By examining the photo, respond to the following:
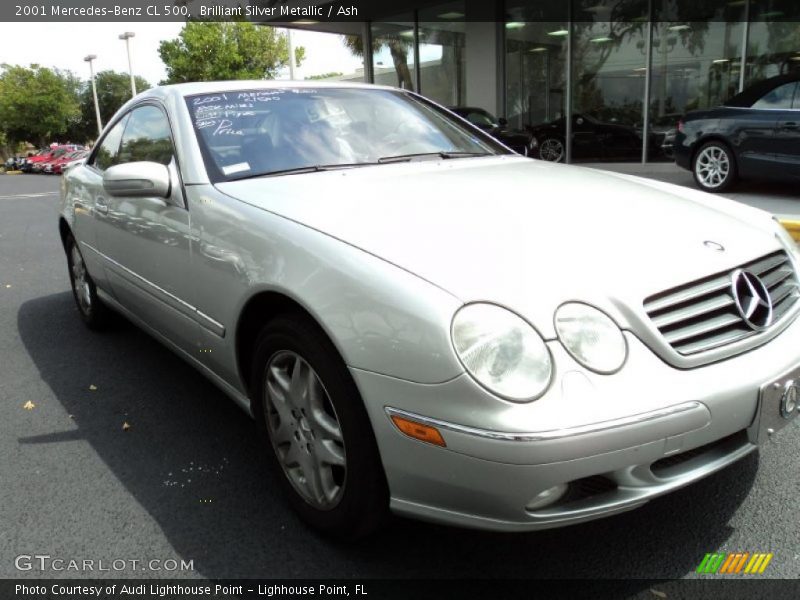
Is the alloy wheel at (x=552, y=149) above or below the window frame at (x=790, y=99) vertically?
below

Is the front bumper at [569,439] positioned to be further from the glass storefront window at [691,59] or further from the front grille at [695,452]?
the glass storefront window at [691,59]

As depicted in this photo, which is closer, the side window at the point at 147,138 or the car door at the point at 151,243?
the car door at the point at 151,243

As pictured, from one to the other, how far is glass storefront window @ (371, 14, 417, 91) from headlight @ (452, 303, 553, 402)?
55.3 ft

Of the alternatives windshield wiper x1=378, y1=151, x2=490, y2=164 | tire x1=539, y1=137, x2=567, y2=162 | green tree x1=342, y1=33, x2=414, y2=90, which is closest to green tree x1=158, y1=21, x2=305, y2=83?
green tree x1=342, y1=33, x2=414, y2=90

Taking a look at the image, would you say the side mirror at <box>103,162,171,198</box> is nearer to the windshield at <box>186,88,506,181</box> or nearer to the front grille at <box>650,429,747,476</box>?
the windshield at <box>186,88,506,181</box>

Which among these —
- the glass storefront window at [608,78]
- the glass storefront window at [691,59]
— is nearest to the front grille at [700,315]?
the glass storefront window at [691,59]

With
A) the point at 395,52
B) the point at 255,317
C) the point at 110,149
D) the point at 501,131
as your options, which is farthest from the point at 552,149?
the point at 255,317

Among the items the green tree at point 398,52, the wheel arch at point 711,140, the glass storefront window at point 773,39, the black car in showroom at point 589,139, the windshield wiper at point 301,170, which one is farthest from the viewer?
the green tree at point 398,52

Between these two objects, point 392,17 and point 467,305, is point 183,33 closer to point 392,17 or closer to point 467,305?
point 392,17

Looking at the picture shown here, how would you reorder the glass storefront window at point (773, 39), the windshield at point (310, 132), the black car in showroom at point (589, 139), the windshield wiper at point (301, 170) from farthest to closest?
the black car in showroom at point (589, 139) → the glass storefront window at point (773, 39) → the windshield at point (310, 132) → the windshield wiper at point (301, 170)

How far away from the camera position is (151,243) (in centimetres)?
305

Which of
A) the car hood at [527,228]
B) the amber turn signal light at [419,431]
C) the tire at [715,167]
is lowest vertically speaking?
the amber turn signal light at [419,431]

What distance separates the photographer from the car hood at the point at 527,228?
1825mm

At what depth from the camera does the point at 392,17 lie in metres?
17.9
